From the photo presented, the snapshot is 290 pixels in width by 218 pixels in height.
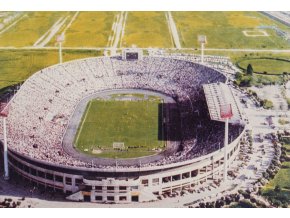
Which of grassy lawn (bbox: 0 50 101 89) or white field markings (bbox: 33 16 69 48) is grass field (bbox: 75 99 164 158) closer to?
grassy lawn (bbox: 0 50 101 89)

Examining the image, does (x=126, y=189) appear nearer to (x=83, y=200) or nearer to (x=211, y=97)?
(x=83, y=200)

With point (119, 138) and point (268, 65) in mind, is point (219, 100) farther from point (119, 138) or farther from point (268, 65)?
point (268, 65)

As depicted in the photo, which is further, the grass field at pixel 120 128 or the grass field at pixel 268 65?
the grass field at pixel 268 65

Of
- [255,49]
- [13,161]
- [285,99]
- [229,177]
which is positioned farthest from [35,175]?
[255,49]

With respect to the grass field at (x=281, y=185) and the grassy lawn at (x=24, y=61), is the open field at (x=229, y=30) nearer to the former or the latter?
the grassy lawn at (x=24, y=61)

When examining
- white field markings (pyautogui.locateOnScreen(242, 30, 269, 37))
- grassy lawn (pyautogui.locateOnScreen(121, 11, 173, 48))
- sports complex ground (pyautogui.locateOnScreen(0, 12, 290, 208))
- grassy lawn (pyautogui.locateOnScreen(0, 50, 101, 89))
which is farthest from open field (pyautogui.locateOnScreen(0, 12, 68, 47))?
white field markings (pyautogui.locateOnScreen(242, 30, 269, 37))

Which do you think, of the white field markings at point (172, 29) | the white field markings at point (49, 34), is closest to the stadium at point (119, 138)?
the white field markings at point (172, 29)

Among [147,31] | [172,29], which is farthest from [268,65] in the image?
[147,31]
